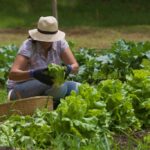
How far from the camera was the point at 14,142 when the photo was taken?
4.56 m

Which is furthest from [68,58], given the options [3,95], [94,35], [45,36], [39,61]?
[94,35]

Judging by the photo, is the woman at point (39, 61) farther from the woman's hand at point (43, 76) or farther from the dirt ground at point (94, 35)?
the dirt ground at point (94, 35)

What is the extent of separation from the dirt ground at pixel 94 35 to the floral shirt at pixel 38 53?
930 centimetres

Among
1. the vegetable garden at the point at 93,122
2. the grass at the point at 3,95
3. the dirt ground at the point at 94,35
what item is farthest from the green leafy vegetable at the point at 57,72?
the dirt ground at the point at 94,35

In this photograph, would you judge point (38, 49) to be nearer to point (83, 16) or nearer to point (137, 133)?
point (137, 133)

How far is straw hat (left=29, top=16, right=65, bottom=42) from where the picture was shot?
20.1 ft

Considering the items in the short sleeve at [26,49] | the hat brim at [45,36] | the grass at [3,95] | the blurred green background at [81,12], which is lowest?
the blurred green background at [81,12]

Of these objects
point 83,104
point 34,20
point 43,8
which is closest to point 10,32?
point 34,20

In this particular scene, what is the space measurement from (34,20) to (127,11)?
3875 mm

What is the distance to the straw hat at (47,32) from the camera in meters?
6.12

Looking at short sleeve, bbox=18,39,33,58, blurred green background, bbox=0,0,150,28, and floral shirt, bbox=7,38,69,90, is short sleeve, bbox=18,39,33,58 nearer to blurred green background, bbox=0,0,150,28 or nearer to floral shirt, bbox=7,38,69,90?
floral shirt, bbox=7,38,69,90

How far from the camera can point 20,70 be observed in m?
6.14

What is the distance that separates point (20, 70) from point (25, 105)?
79cm

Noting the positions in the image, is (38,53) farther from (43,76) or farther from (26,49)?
(43,76)
